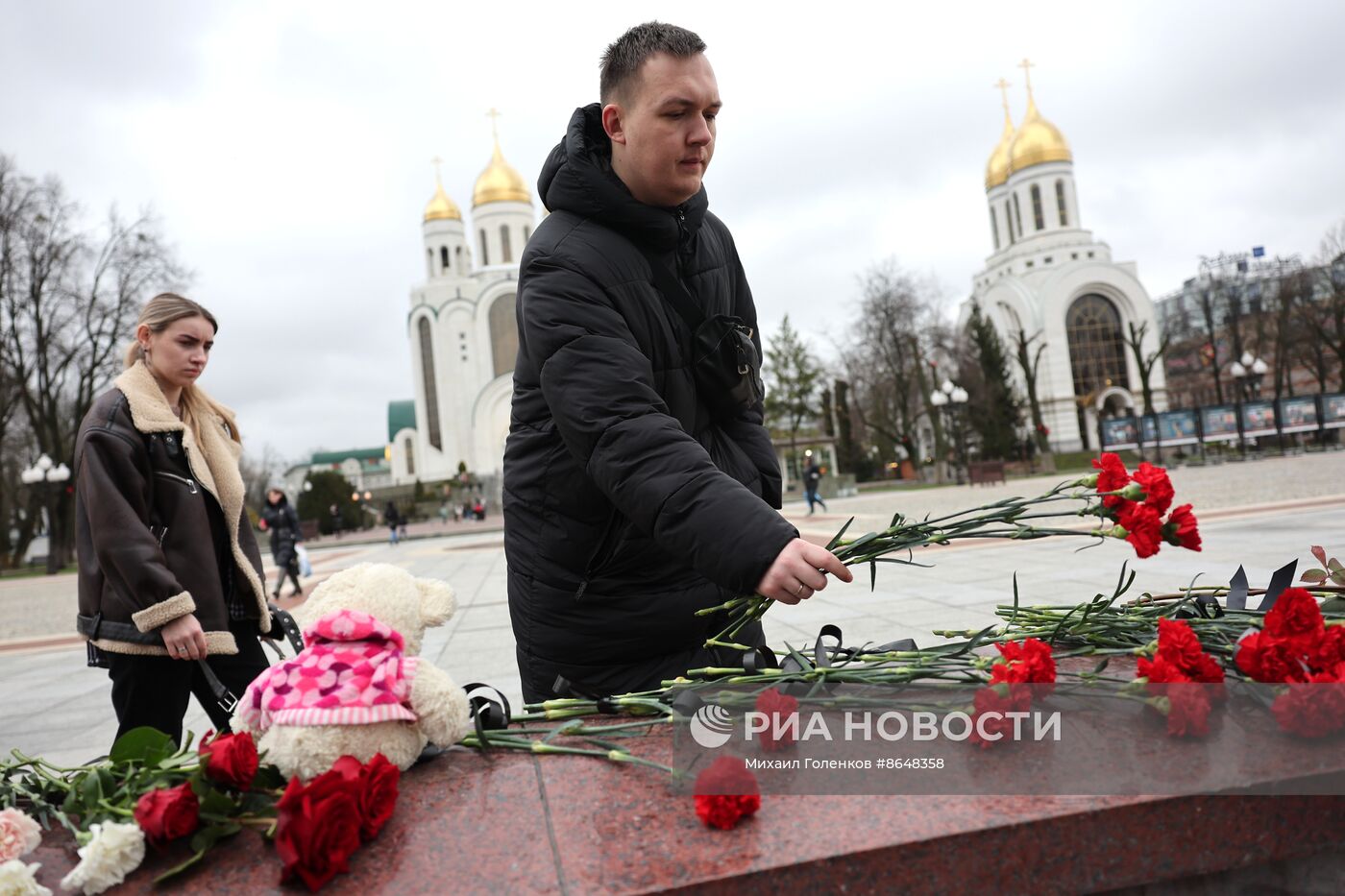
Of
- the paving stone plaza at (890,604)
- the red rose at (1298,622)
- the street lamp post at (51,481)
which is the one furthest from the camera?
the street lamp post at (51,481)

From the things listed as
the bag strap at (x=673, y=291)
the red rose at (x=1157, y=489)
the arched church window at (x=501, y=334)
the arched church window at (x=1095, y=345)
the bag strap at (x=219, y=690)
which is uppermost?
the arched church window at (x=501, y=334)

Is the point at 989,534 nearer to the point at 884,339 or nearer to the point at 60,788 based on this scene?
the point at 60,788

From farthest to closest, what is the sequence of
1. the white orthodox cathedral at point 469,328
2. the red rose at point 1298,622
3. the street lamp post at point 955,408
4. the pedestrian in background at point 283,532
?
1. the white orthodox cathedral at point 469,328
2. the street lamp post at point 955,408
3. the pedestrian in background at point 283,532
4. the red rose at point 1298,622

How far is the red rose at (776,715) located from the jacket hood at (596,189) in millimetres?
1007

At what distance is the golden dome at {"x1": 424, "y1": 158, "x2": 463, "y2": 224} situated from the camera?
217 ft

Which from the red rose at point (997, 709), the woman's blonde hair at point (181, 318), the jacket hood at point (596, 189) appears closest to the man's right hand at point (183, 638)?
the woman's blonde hair at point (181, 318)

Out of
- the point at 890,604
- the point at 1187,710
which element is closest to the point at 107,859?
the point at 1187,710

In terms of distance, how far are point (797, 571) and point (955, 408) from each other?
35332 millimetres

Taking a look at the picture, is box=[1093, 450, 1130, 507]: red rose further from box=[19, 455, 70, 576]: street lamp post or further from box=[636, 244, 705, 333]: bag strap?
box=[19, 455, 70, 576]: street lamp post

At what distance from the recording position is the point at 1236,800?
1209mm

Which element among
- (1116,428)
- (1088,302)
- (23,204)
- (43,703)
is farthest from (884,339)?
(43,703)

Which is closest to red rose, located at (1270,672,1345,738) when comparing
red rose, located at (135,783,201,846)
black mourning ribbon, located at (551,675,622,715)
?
black mourning ribbon, located at (551,675,622,715)

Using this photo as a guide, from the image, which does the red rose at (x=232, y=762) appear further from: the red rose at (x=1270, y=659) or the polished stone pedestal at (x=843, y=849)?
the red rose at (x=1270, y=659)

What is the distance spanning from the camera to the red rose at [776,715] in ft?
4.53
